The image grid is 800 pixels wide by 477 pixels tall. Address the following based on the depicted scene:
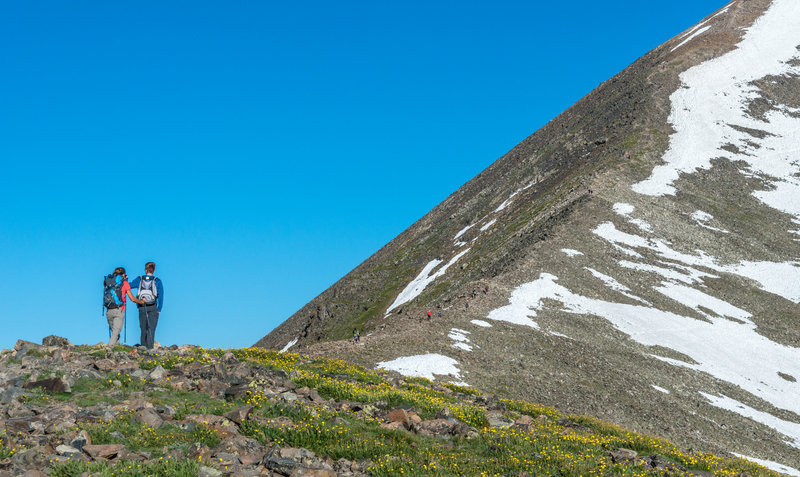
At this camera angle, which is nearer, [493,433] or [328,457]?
[328,457]

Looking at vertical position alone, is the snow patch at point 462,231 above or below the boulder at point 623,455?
above

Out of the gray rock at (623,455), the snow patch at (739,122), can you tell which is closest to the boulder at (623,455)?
the gray rock at (623,455)

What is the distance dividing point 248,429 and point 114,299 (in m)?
11.4

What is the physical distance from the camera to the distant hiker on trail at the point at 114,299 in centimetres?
2131

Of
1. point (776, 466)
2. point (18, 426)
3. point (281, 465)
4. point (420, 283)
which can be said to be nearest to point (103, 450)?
point (18, 426)

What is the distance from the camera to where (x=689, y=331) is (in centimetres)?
4962

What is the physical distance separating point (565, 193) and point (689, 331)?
2944 centimetres

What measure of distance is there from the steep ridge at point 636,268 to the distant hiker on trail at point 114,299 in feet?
52.9

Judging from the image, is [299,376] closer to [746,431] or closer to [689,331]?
[746,431]

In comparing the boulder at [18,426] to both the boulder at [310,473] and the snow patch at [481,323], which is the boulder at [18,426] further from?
the snow patch at [481,323]

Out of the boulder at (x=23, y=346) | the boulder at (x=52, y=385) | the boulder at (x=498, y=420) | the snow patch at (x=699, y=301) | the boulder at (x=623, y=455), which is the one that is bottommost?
the boulder at (x=623, y=455)

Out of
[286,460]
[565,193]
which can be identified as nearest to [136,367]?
[286,460]

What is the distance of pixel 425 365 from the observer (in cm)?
3497

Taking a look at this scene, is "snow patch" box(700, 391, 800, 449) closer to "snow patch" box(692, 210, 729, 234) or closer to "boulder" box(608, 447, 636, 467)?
"boulder" box(608, 447, 636, 467)
